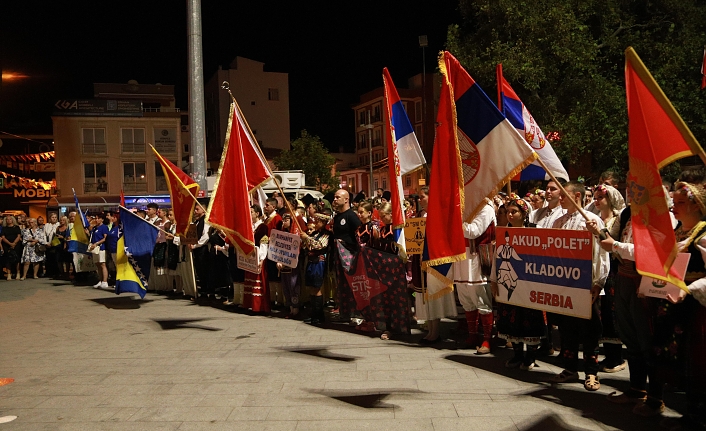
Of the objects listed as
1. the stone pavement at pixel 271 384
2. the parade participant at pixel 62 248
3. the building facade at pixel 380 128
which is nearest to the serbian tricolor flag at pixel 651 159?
the stone pavement at pixel 271 384

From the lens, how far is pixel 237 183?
9.04 meters

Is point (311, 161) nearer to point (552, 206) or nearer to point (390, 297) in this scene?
point (390, 297)

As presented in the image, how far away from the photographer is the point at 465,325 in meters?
7.91

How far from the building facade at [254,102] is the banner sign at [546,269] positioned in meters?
61.5

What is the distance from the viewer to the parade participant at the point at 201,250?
11914 millimetres

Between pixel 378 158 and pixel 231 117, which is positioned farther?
pixel 378 158

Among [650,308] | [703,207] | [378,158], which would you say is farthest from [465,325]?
[378,158]

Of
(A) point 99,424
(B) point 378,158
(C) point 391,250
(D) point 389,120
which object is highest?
(B) point 378,158

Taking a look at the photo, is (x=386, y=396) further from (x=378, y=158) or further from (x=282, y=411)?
(x=378, y=158)

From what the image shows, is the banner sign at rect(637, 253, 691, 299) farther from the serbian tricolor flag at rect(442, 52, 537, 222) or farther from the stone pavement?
the serbian tricolor flag at rect(442, 52, 537, 222)

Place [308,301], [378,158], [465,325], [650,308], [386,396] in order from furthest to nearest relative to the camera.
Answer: [378,158] → [308,301] → [465,325] → [386,396] → [650,308]

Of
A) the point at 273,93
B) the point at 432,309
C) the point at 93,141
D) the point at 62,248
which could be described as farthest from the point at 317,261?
the point at 273,93

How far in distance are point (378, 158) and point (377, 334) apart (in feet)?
201

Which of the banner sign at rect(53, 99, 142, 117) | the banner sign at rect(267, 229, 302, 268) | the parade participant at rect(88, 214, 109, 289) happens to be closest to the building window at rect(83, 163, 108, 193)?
the banner sign at rect(53, 99, 142, 117)
